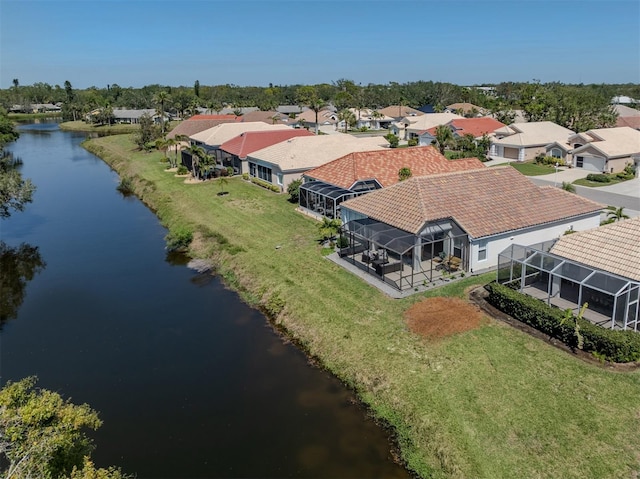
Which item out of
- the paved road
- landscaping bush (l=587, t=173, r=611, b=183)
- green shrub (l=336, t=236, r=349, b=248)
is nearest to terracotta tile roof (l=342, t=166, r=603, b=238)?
green shrub (l=336, t=236, r=349, b=248)

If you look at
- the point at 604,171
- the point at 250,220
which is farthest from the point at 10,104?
the point at 604,171

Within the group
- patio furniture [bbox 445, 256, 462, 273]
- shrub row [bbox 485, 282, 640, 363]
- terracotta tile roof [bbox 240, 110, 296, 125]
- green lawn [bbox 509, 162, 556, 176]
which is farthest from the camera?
terracotta tile roof [bbox 240, 110, 296, 125]

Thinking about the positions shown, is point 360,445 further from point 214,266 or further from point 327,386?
point 214,266

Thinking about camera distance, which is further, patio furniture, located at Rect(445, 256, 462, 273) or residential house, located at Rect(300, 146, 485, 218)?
residential house, located at Rect(300, 146, 485, 218)

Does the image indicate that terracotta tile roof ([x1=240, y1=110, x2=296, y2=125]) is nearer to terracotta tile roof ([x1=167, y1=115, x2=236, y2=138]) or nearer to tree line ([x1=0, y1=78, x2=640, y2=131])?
tree line ([x1=0, y1=78, x2=640, y2=131])

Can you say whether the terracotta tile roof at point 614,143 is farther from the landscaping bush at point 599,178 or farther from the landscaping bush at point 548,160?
the landscaping bush at point 599,178

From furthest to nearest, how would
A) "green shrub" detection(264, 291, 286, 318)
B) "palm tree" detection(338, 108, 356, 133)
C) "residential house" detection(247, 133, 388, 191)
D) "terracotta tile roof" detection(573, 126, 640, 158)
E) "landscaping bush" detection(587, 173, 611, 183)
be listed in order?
1. "palm tree" detection(338, 108, 356, 133)
2. "terracotta tile roof" detection(573, 126, 640, 158)
3. "landscaping bush" detection(587, 173, 611, 183)
4. "residential house" detection(247, 133, 388, 191)
5. "green shrub" detection(264, 291, 286, 318)
